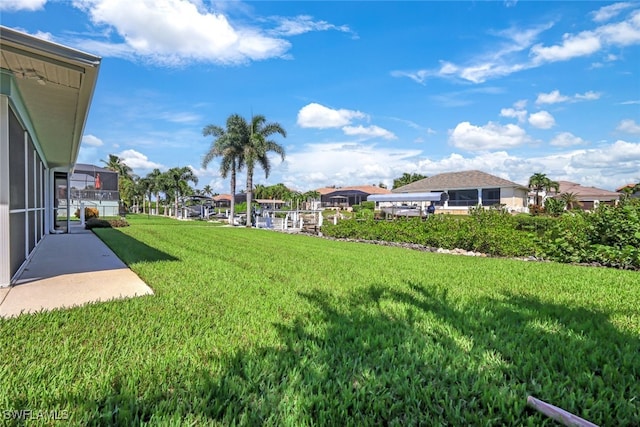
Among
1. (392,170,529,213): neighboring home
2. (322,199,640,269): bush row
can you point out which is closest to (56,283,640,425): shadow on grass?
(322,199,640,269): bush row

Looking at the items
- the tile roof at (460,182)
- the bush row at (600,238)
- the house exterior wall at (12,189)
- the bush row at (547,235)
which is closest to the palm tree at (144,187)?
the tile roof at (460,182)

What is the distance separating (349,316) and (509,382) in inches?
70.7

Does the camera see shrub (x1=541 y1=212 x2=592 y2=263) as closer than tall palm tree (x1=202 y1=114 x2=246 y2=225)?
Yes

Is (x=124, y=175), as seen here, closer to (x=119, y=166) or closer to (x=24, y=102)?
(x=119, y=166)

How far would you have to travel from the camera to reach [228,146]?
85.5 ft

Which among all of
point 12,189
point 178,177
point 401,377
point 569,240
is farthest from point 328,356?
point 178,177

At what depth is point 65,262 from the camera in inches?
287

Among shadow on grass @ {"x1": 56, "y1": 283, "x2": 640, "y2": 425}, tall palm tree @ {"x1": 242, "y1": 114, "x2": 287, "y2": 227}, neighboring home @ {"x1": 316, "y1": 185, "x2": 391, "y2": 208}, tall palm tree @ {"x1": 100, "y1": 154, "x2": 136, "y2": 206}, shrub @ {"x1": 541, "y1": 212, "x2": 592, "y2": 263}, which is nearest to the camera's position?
shadow on grass @ {"x1": 56, "y1": 283, "x2": 640, "y2": 425}

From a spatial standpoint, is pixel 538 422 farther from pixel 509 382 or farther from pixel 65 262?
pixel 65 262

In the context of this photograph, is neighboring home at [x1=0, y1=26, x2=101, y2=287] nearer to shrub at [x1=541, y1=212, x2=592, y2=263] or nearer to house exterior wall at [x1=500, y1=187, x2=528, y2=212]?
shrub at [x1=541, y1=212, x2=592, y2=263]

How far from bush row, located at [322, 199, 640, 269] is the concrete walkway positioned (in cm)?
943

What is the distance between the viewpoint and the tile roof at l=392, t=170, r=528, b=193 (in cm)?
3306

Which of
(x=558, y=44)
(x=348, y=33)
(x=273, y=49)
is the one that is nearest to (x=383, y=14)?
(x=348, y=33)

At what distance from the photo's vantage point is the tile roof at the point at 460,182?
3306 centimetres
